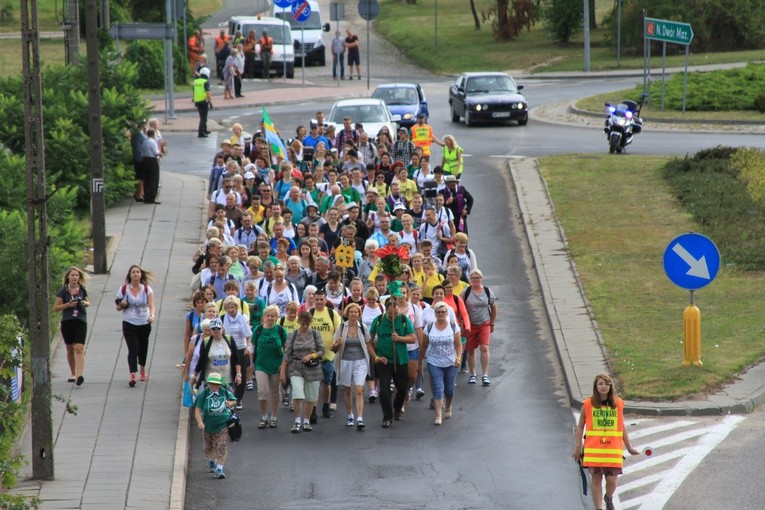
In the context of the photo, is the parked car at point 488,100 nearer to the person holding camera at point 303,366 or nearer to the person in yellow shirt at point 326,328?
the person in yellow shirt at point 326,328

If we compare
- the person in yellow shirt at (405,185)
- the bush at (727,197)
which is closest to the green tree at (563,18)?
the bush at (727,197)

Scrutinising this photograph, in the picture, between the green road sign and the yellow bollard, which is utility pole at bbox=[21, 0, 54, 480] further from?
the green road sign

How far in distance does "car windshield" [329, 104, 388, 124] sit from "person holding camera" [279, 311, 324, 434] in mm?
17731

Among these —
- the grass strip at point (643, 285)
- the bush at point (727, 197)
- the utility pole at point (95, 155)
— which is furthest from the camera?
the bush at point (727, 197)

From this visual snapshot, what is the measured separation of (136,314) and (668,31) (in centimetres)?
2717

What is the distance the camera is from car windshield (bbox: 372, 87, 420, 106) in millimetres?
38812

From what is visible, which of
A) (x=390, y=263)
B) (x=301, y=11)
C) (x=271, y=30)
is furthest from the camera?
(x=271, y=30)

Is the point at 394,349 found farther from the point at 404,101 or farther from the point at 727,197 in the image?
the point at 404,101

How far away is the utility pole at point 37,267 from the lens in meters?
14.7

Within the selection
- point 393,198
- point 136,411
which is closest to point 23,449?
point 136,411

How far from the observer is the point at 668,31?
4178 centimetres

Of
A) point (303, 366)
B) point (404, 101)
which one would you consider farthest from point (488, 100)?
point (303, 366)

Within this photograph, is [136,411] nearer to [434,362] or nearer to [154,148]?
[434,362]

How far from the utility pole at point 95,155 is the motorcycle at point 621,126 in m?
14.7
